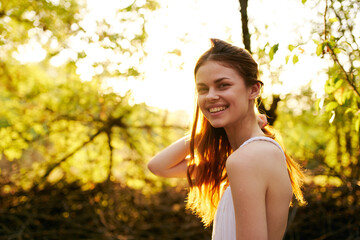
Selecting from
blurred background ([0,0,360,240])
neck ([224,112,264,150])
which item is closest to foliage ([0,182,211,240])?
blurred background ([0,0,360,240])

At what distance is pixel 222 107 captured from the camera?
157 centimetres

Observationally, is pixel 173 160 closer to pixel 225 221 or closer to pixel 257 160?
pixel 225 221

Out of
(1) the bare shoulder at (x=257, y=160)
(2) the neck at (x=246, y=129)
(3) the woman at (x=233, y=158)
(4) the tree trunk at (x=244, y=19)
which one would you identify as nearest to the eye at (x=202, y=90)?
(3) the woman at (x=233, y=158)

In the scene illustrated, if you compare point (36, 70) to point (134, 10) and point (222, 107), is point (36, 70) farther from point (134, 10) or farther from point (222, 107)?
point (222, 107)

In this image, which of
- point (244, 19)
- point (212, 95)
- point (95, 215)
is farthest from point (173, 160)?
point (95, 215)

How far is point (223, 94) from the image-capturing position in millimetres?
1546

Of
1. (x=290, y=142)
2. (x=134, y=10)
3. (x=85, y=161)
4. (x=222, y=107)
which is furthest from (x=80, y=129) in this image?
(x=222, y=107)

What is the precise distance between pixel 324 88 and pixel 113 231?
3075 mm

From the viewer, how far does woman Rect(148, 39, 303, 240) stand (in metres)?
1.31

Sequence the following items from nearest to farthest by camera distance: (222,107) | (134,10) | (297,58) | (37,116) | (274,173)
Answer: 1. (274,173)
2. (222,107)
3. (297,58)
4. (134,10)
5. (37,116)

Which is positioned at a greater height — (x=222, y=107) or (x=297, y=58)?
(x=297, y=58)

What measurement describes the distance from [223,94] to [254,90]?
22 centimetres

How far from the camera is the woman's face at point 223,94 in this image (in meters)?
1.56

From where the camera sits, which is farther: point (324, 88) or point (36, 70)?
point (36, 70)
